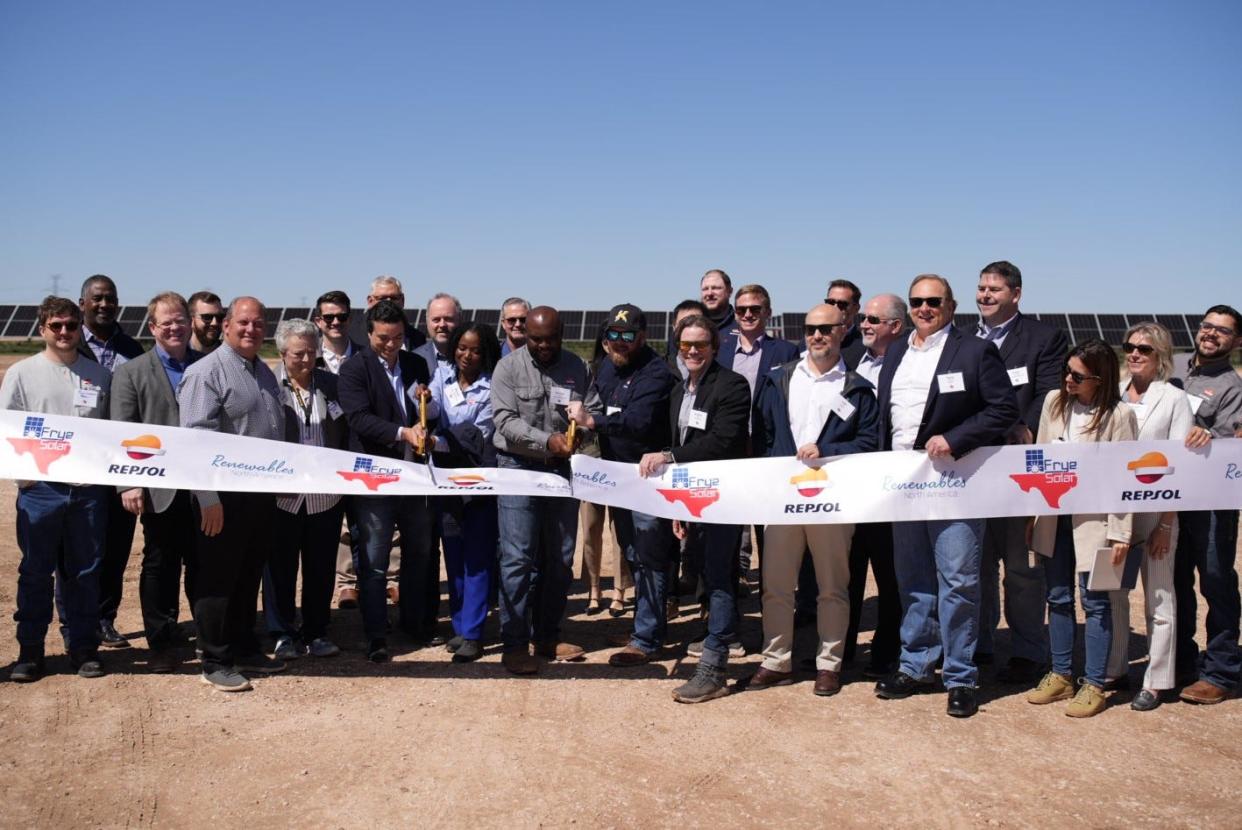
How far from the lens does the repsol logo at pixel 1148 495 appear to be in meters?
5.97

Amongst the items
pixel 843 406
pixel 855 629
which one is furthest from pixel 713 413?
pixel 855 629

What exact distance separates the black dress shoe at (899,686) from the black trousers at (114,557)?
213 inches

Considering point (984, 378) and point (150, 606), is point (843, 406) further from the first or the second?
point (150, 606)

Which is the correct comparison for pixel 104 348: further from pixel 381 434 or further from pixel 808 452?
pixel 808 452

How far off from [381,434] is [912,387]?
3548mm

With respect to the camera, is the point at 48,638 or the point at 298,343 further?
the point at 48,638

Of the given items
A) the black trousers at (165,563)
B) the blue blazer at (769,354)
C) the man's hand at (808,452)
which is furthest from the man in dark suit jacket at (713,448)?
the black trousers at (165,563)

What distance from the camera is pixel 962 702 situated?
5.94m

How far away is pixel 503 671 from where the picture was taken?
6.77 m

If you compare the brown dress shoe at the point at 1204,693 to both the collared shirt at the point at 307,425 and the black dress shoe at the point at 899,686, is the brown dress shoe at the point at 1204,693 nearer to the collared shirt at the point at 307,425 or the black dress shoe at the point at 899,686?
the black dress shoe at the point at 899,686

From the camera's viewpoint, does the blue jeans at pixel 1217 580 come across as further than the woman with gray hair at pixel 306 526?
No

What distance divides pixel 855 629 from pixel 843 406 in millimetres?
1750

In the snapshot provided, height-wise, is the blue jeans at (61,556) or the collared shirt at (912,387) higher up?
the collared shirt at (912,387)

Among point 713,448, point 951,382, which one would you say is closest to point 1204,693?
point 951,382
